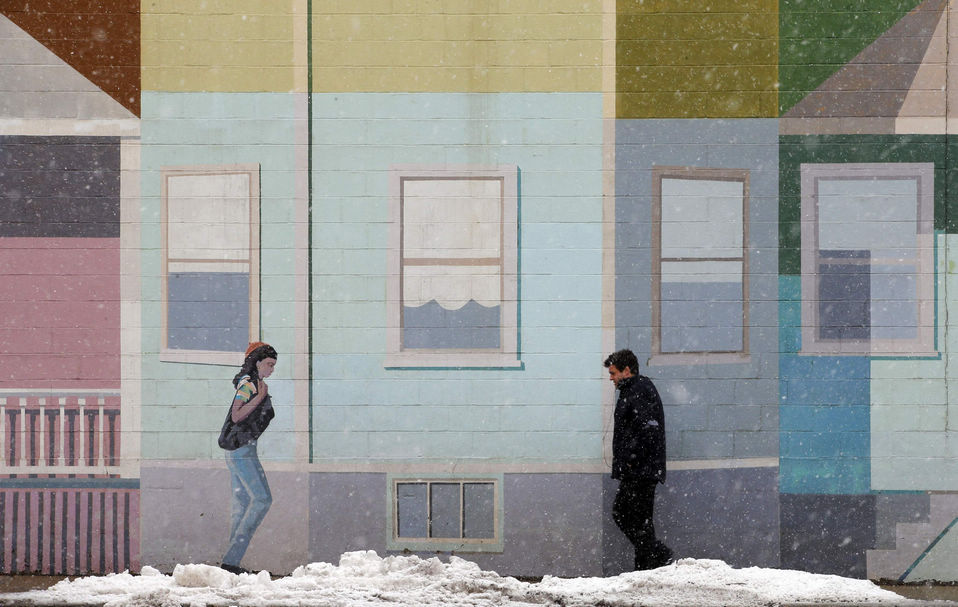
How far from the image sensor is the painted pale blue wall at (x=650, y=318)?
902 cm

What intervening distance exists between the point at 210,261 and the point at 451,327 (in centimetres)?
225

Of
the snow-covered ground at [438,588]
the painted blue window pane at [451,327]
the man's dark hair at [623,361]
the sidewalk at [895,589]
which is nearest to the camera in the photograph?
the snow-covered ground at [438,588]

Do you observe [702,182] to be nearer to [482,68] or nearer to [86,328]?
[482,68]

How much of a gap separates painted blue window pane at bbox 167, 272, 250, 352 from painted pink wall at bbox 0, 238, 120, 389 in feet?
2.04

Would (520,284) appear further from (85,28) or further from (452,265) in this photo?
(85,28)

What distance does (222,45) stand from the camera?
356 inches

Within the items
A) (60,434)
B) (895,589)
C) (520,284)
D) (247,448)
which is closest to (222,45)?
(520,284)

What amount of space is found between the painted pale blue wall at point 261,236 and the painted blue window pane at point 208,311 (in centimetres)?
16

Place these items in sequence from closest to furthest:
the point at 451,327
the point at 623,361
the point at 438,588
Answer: the point at 438,588 → the point at 623,361 → the point at 451,327

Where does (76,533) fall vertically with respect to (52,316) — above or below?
below

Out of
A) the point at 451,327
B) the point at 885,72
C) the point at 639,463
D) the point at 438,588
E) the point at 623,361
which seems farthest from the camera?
the point at 451,327

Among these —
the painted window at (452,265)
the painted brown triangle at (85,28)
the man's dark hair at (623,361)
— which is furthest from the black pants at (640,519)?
the painted brown triangle at (85,28)

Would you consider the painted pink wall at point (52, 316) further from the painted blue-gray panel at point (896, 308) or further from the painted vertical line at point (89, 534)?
the painted blue-gray panel at point (896, 308)

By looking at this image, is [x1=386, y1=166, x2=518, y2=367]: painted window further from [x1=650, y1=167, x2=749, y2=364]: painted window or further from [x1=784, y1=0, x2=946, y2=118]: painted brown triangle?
[x1=784, y1=0, x2=946, y2=118]: painted brown triangle
